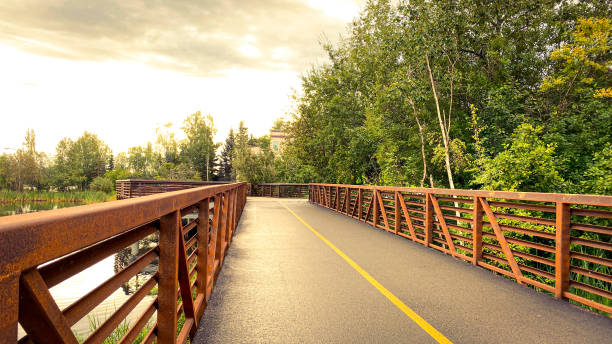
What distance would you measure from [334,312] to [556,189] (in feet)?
45.8

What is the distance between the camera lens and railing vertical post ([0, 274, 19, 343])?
40.1 inches

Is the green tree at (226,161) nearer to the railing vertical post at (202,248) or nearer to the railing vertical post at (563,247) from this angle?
the railing vertical post at (202,248)

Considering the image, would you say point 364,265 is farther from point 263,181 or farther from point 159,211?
point 263,181

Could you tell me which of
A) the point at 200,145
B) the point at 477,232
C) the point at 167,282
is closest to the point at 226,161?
the point at 200,145

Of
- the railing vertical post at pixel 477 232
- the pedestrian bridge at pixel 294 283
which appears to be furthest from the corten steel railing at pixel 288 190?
the railing vertical post at pixel 477 232

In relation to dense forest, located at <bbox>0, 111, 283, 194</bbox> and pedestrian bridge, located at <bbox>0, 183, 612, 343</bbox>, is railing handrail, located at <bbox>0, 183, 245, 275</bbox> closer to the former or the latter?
pedestrian bridge, located at <bbox>0, 183, 612, 343</bbox>

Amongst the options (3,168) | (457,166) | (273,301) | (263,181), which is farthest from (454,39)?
(3,168)

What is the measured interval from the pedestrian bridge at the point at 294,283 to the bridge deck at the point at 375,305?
2 centimetres

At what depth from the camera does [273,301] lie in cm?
511

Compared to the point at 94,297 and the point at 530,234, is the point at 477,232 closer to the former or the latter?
the point at 530,234

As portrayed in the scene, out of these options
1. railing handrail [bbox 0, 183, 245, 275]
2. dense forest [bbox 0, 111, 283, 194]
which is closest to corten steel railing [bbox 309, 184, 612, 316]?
railing handrail [bbox 0, 183, 245, 275]

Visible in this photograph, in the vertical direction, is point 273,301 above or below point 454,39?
below

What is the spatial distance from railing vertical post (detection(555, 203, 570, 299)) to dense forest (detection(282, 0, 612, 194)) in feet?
32.5

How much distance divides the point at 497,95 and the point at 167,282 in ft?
65.3
